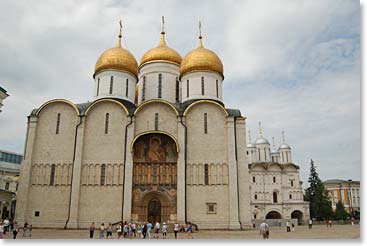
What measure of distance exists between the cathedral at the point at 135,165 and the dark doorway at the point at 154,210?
0.19 ft

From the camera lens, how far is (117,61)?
2242 centimetres

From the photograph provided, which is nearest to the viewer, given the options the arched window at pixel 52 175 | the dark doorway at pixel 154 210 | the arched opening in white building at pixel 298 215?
the dark doorway at pixel 154 210

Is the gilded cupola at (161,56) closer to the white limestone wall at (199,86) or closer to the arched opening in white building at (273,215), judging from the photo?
the white limestone wall at (199,86)

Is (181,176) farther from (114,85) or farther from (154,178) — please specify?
(114,85)

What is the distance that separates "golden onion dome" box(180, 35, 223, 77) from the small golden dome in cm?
163

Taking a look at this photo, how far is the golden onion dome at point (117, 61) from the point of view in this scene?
22406 mm

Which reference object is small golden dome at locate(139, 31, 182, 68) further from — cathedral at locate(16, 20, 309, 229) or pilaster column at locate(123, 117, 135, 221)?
pilaster column at locate(123, 117, 135, 221)

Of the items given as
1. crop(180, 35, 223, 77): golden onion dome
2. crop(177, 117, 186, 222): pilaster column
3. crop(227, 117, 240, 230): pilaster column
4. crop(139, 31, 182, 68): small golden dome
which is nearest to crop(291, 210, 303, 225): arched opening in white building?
crop(227, 117, 240, 230): pilaster column

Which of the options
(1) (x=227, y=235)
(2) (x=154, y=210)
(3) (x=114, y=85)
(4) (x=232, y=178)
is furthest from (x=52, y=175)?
(1) (x=227, y=235)

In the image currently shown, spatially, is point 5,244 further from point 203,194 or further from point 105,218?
point 203,194

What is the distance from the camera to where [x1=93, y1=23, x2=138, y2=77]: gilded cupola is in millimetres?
22406

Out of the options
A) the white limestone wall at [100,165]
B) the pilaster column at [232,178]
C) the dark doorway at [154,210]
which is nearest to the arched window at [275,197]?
the pilaster column at [232,178]

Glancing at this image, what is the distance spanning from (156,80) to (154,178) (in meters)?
8.06

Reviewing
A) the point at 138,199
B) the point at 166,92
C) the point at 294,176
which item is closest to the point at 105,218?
the point at 138,199
